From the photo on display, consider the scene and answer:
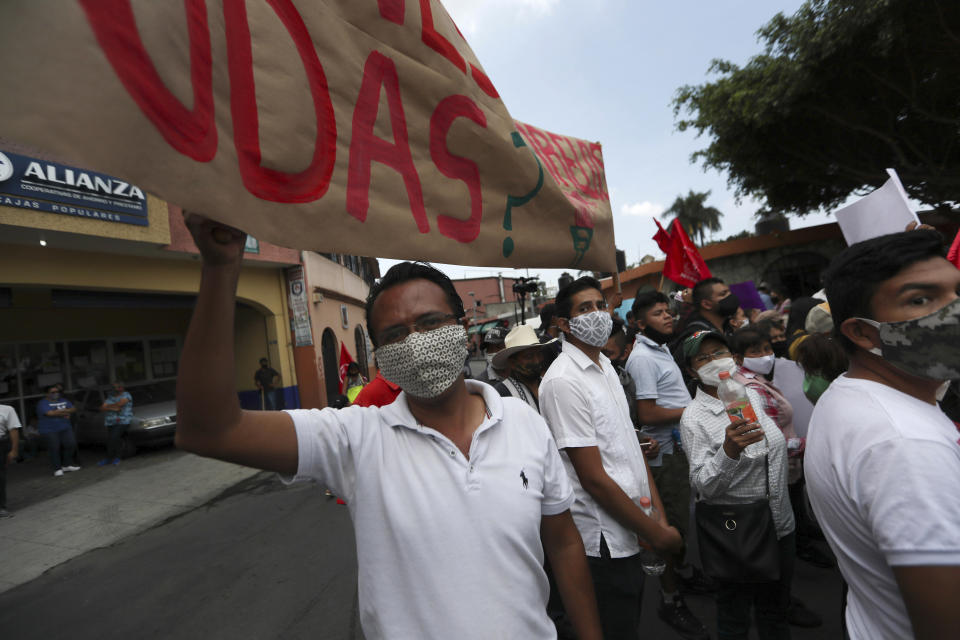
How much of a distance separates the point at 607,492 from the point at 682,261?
4007 mm

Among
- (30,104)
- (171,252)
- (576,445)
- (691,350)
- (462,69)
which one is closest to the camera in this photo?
(30,104)

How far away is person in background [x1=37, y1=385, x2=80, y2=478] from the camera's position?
8711mm

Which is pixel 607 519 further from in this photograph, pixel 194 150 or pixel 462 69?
pixel 194 150

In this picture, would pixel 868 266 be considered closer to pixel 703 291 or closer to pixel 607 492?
pixel 607 492

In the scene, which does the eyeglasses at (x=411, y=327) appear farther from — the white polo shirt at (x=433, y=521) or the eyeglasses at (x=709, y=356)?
the eyeglasses at (x=709, y=356)

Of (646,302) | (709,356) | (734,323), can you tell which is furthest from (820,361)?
(734,323)

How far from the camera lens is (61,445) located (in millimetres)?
9320

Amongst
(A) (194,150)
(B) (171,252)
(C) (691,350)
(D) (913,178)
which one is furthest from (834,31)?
(B) (171,252)

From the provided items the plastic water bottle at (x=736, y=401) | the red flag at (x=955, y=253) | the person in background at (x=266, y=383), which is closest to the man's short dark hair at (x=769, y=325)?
the red flag at (x=955, y=253)

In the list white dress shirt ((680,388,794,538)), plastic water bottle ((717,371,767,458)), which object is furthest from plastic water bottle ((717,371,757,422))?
white dress shirt ((680,388,794,538))

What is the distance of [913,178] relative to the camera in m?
12.1

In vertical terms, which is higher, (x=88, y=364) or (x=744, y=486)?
(x=88, y=364)

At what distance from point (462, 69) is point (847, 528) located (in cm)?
168

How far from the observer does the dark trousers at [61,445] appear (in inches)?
353
